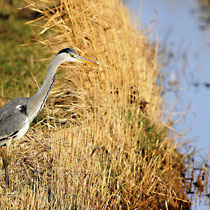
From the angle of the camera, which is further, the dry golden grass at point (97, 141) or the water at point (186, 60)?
the water at point (186, 60)

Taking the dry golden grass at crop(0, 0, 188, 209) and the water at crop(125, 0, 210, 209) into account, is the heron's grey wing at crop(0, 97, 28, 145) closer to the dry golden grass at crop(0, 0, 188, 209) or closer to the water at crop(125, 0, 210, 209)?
the dry golden grass at crop(0, 0, 188, 209)

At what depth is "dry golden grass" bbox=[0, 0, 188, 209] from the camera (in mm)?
4461

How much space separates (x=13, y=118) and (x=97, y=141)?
1.14m

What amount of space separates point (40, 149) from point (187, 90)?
17.3 feet

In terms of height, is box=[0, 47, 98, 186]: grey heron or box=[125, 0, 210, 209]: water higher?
box=[0, 47, 98, 186]: grey heron

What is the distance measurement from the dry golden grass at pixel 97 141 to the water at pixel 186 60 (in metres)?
0.80

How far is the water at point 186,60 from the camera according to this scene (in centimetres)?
766

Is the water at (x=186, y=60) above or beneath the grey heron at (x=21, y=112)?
beneath

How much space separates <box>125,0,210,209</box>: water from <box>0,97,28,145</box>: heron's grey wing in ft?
8.18

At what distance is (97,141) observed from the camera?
5141 mm

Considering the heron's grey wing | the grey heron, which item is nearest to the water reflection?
the grey heron

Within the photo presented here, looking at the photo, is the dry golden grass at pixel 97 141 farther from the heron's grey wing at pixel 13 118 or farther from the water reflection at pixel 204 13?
the water reflection at pixel 204 13

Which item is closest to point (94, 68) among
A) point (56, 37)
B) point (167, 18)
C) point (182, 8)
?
point (56, 37)

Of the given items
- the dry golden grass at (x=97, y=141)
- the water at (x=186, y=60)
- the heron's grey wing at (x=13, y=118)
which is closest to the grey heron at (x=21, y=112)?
the heron's grey wing at (x=13, y=118)
